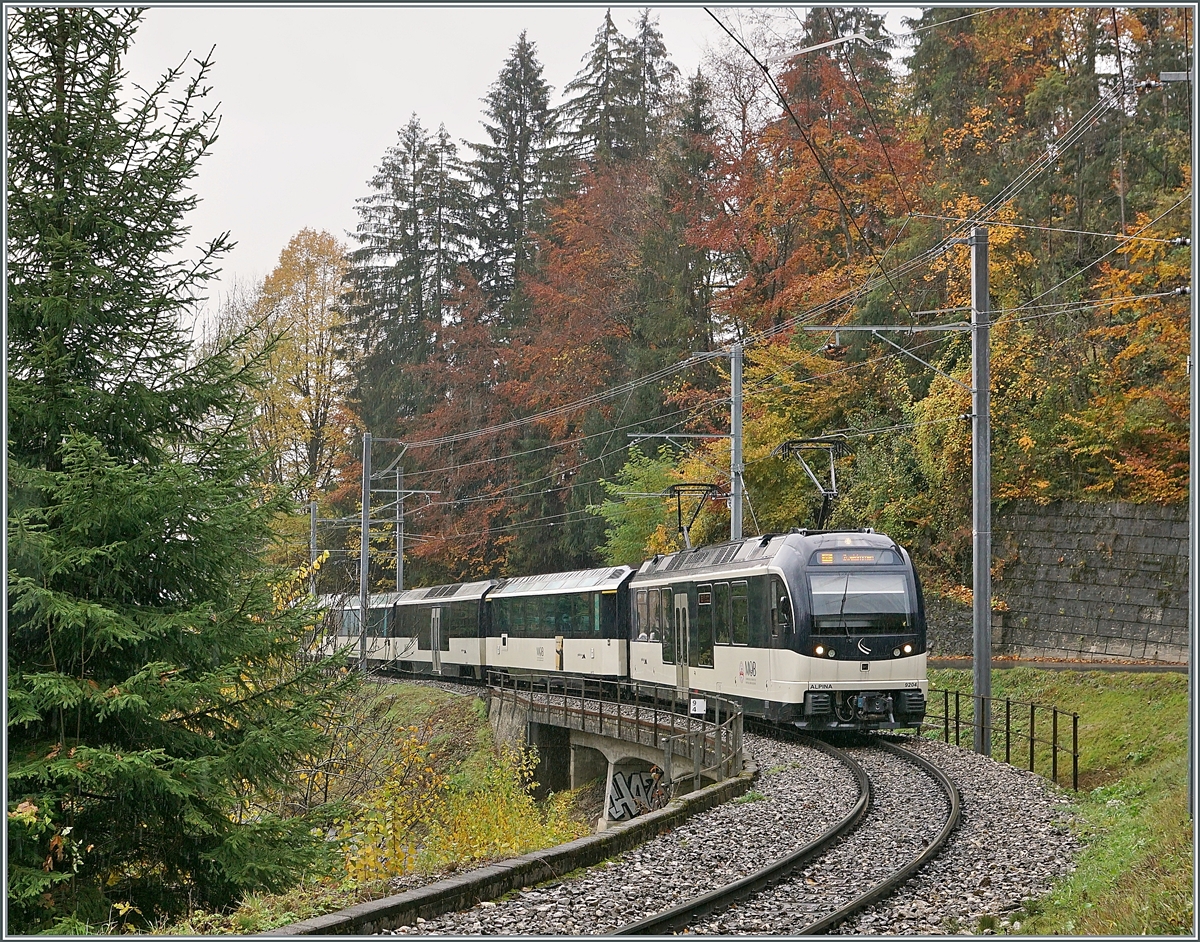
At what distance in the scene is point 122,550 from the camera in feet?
34.1

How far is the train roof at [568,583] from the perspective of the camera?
29.5 m

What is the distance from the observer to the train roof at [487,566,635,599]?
2946 cm

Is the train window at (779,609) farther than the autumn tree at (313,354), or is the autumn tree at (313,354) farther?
the autumn tree at (313,354)

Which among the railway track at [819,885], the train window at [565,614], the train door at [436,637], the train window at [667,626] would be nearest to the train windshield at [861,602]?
the railway track at [819,885]

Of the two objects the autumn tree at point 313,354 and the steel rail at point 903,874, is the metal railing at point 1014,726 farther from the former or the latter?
the autumn tree at point 313,354

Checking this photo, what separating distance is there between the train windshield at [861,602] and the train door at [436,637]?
82.4 feet

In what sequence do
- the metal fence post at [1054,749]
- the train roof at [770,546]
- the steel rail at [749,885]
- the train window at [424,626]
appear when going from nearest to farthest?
the steel rail at [749,885], the metal fence post at [1054,749], the train roof at [770,546], the train window at [424,626]

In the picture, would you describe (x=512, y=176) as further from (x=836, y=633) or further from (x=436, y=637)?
(x=836, y=633)

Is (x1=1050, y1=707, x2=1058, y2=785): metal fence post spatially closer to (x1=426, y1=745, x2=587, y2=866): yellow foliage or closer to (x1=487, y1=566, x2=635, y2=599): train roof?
(x1=426, y1=745, x2=587, y2=866): yellow foliage

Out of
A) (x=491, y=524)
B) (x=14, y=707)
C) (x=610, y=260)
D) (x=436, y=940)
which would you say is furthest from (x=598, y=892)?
(x=491, y=524)

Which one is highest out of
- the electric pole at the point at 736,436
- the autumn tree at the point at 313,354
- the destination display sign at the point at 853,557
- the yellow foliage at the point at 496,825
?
the autumn tree at the point at 313,354

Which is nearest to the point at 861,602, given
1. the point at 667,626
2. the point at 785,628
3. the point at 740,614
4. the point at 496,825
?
the point at 785,628

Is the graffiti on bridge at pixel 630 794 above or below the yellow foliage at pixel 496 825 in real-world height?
below

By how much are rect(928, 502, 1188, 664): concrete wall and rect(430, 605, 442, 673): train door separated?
→ 58.3 feet
